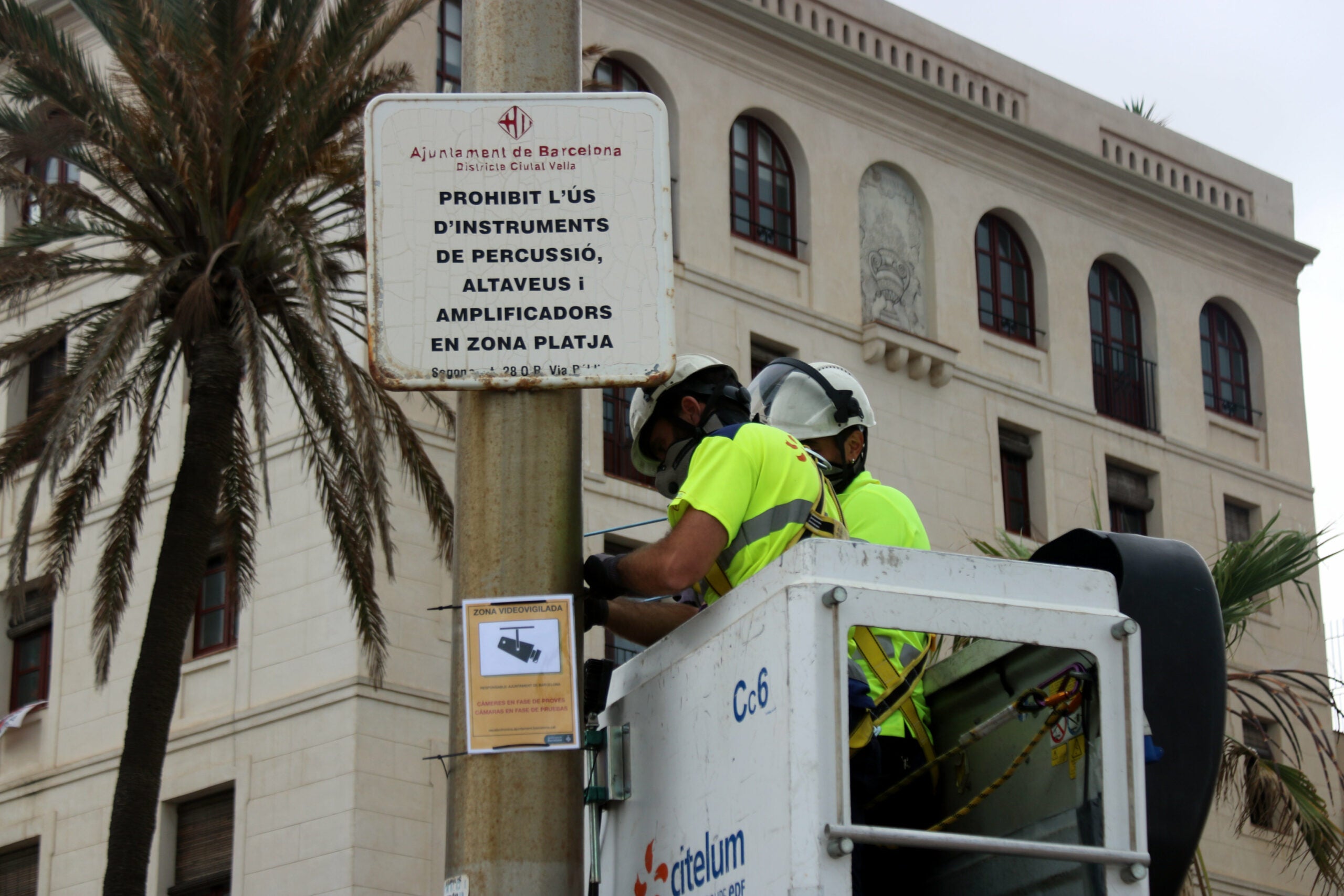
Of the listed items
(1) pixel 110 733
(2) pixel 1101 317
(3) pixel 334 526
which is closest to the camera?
(3) pixel 334 526

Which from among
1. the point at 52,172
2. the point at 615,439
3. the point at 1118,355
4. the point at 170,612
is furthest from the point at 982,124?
the point at 170,612

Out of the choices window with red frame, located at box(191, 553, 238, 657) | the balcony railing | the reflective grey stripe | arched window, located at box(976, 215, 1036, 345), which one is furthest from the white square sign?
the balcony railing

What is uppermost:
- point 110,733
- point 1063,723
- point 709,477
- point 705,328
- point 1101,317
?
point 1101,317

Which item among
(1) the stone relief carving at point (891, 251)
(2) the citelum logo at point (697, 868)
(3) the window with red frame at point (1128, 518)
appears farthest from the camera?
(3) the window with red frame at point (1128, 518)

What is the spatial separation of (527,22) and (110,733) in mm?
23341

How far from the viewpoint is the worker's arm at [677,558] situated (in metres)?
5.13

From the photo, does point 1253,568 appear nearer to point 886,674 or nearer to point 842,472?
point 842,472

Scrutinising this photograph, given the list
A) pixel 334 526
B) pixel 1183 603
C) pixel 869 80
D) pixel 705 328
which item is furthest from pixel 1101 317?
pixel 1183 603

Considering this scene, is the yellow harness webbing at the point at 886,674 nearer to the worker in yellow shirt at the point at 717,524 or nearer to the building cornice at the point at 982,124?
the worker in yellow shirt at the point at 717,524

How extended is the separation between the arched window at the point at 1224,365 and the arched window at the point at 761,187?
894 cm

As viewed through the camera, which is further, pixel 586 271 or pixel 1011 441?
pixel 1011 441

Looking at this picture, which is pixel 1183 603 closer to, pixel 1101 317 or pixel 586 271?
pixel 586 271

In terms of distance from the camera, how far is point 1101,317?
36.3 metres

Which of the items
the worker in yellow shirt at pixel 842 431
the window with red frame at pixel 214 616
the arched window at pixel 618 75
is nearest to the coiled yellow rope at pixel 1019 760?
the worker in yellow shirt at pixel 842 431
